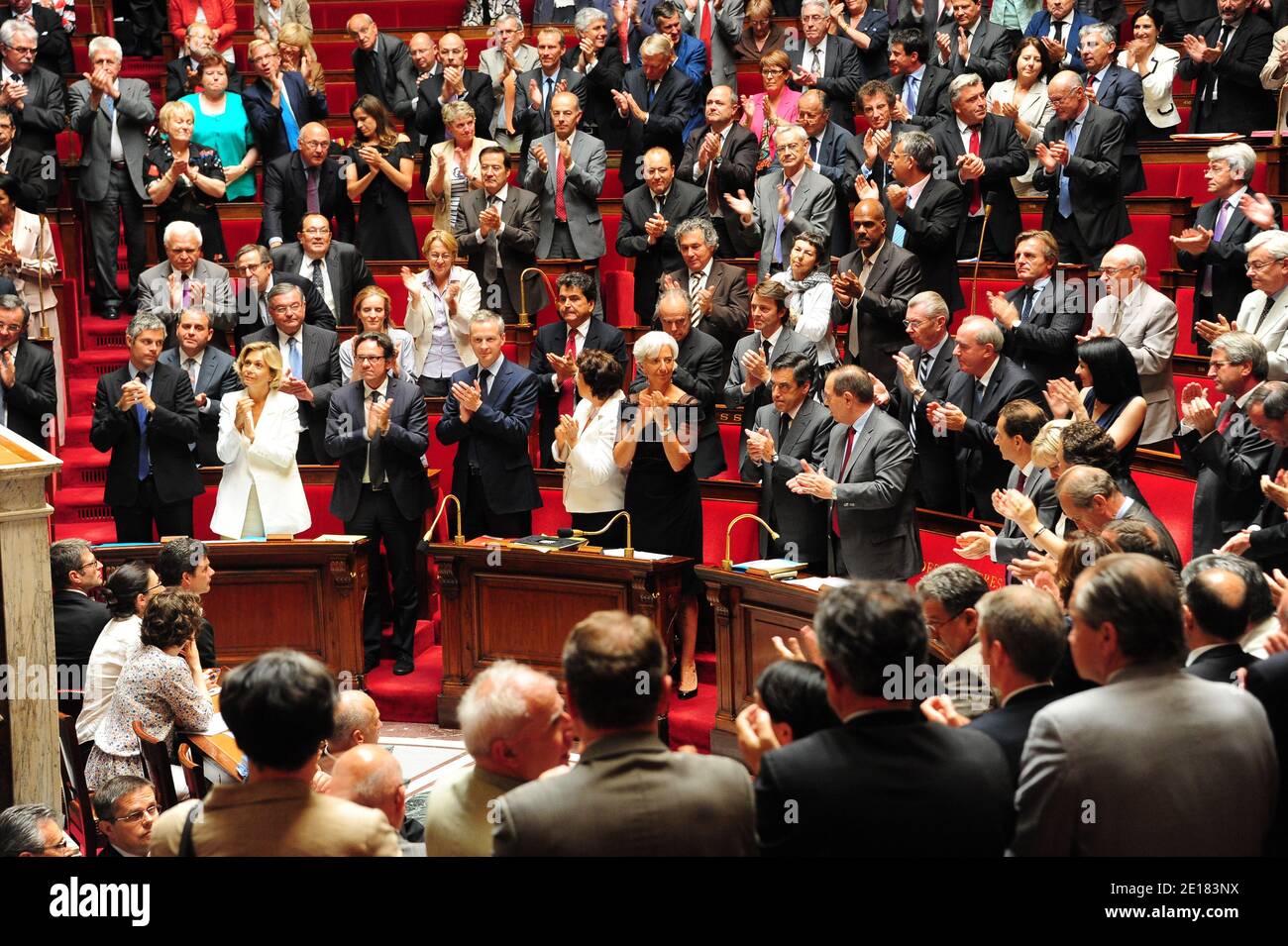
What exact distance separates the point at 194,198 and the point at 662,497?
3711 mm

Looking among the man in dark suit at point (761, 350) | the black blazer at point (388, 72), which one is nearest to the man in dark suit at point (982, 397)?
the man in dark suit at point (761, 350)

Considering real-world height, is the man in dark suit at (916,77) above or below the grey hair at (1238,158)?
above

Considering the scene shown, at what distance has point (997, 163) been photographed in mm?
7105

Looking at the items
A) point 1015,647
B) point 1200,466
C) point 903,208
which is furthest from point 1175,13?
point 1015,647

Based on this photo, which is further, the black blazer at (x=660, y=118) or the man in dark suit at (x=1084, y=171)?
the black blazer at (x=660, y=118)

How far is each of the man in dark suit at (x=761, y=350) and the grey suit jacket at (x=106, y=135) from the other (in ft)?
12.6

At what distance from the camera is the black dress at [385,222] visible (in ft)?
26.5

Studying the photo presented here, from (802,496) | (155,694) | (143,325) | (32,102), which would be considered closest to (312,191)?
(32,102)

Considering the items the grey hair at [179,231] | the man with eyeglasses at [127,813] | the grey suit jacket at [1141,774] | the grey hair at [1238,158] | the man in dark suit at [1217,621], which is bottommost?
the man with eyeglasses at [127,813]

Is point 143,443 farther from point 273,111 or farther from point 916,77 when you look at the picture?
point 916,77

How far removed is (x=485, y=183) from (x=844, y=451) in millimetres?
3016

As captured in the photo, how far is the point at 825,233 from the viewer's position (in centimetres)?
675

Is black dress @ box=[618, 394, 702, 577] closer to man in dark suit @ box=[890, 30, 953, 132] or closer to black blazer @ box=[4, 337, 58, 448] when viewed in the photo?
black blazer @ box=[4, 337, 58, 448]

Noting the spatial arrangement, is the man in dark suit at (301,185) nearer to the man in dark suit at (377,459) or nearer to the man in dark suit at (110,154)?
the man in dark suit at (110,154)
